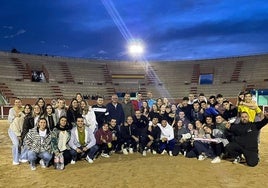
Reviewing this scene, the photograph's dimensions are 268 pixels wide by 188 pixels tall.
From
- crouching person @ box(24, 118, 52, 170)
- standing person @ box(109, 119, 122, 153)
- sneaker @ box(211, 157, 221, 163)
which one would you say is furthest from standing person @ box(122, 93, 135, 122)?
sneaker @ box(211, 157, 221, 163)

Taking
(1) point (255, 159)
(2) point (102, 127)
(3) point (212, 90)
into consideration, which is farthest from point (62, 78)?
(1) point (255, 159)

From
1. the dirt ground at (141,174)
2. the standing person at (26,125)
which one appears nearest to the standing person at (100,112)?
the dirt ground at (141,174)

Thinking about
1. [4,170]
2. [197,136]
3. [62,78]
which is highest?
[62,78]

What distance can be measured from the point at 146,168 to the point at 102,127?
237 centimetres

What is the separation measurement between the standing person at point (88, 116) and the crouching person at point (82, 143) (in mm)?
458

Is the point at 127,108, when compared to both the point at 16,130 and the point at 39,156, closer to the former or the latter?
the point at 39,156

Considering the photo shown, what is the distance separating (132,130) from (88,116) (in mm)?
1734

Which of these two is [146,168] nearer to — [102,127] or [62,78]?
[102,127]

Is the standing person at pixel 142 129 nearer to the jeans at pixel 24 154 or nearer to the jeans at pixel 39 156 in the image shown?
the jeans at pixel 39 156

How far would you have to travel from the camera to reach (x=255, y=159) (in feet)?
28.5

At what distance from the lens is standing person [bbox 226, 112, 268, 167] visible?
8680mm

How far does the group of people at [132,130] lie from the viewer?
875 cm

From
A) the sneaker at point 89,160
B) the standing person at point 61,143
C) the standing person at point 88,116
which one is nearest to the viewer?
the standing person at point 61,143

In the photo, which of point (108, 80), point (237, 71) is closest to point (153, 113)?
point (108, 80)
